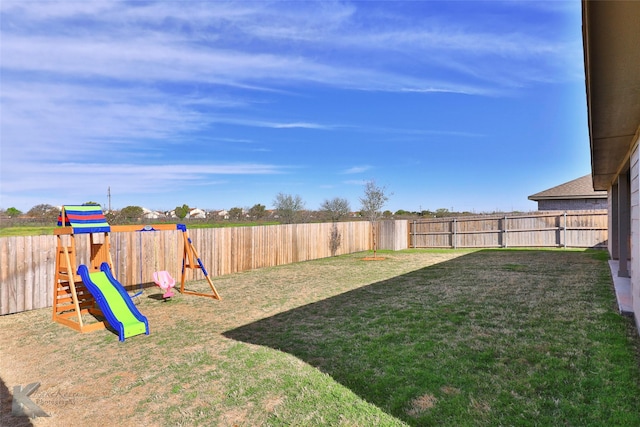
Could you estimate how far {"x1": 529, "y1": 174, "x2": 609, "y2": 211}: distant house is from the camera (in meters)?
17.3

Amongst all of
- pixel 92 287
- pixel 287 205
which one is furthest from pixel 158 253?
pixel 287 205

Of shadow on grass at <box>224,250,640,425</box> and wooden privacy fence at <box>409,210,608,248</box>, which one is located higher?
wooden privacy fence at <box>409,210,608,248</box>

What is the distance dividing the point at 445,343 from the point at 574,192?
18.6 m

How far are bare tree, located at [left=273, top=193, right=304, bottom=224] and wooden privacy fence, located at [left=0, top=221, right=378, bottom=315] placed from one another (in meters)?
11.7

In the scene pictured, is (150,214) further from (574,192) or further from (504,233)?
(574,192)

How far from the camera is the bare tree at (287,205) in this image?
26547mm

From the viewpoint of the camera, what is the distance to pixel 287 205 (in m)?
26.9

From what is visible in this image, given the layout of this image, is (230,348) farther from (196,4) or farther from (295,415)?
(196,4)

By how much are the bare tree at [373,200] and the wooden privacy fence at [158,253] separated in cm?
182

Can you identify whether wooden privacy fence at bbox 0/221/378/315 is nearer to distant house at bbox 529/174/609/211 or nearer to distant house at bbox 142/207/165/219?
distant house at bbox 142/207/165/219

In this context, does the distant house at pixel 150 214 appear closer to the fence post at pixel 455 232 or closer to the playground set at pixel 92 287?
the playground set at pixel 92 287

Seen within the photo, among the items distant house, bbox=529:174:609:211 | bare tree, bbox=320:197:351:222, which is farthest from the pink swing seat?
bare tree, bbox=320:197:351:222

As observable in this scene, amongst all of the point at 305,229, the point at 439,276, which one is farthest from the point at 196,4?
the point at 439,276

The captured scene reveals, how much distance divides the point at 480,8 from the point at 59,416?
10212 millimetres
